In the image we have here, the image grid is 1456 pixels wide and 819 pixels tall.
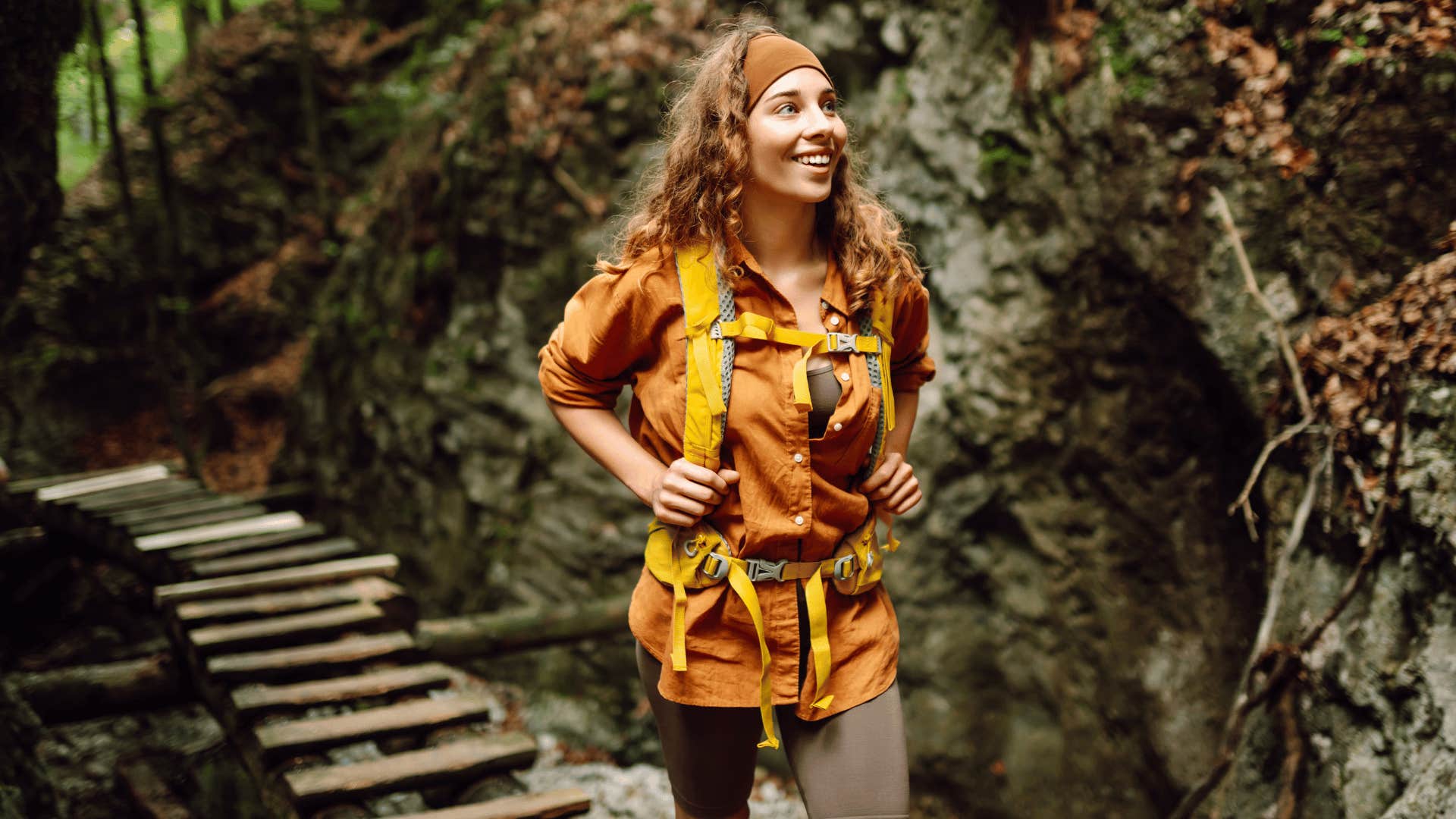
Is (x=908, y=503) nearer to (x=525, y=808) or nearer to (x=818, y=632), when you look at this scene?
(x=818, y=632)

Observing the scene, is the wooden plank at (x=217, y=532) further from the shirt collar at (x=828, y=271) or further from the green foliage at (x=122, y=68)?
the shirt collar at (x=828, y=271)

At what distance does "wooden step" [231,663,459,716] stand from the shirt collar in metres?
2.66

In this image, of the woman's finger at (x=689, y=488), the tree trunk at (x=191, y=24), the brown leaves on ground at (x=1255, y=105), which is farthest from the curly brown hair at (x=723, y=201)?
the tree trunk at (x=191, y=24)

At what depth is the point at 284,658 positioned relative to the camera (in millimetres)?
3922

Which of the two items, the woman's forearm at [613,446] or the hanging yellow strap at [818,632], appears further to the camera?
the woman's forearm at [613,446]

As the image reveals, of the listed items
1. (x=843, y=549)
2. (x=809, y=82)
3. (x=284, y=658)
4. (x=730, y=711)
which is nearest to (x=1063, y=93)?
(x=809, y=82)

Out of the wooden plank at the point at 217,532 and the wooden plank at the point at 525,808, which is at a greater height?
the wooden plank at the point at 217,532

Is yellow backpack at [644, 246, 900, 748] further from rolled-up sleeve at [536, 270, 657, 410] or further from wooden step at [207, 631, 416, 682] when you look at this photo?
wooden step at [207, 631, 416, 682]

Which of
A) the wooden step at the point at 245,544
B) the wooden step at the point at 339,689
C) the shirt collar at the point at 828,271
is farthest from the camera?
the wooden step at the point at 245,544

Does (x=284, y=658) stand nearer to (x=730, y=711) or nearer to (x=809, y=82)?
(x=730, y=711)

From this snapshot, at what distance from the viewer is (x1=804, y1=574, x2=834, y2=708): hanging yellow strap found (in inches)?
78.1

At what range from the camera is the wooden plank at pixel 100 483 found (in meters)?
6.99

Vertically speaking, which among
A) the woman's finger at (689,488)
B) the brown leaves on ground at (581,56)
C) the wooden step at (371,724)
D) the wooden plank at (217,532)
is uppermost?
the brown leaves on ground at (581,56)

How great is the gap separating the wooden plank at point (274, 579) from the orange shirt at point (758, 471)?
130 inches
